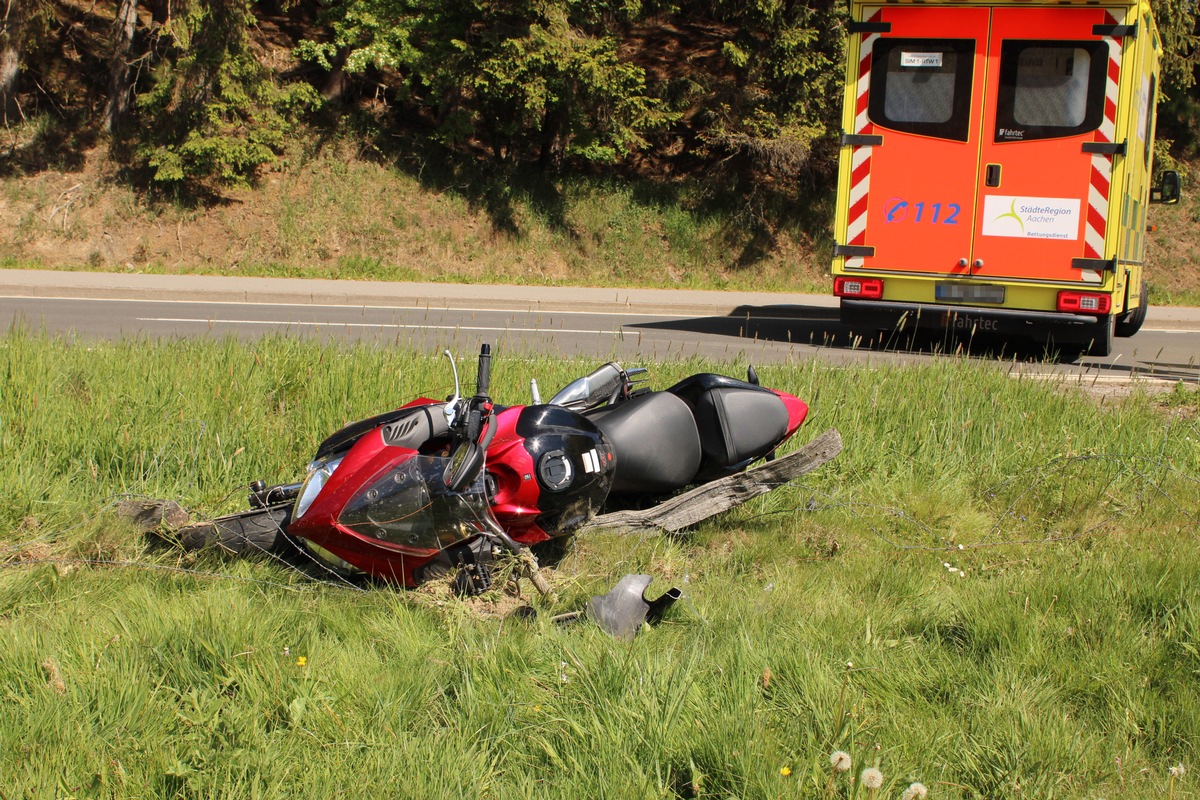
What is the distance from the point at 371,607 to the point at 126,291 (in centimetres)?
1356

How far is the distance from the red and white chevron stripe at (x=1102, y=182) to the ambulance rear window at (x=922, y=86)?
1209mm

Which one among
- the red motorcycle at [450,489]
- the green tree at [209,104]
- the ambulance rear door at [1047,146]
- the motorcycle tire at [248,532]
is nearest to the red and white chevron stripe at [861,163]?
the ambulance rear door at [1047,146]

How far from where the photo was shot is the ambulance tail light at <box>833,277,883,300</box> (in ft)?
35.7

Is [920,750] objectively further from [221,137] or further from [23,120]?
[23,120]

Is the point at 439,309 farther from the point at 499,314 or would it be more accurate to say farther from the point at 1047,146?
the point at 1047,146

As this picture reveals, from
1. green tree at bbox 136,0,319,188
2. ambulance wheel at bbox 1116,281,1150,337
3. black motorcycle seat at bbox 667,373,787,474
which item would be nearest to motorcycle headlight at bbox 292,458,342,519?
black motorcycle seat at bbox 667,373,787,474

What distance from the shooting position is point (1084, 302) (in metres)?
10.2

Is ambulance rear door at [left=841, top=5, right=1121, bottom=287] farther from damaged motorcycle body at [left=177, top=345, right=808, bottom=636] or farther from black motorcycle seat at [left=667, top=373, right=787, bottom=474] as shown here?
damaged motorcycle body at [left=177, top=345, right=808, bottom=636]

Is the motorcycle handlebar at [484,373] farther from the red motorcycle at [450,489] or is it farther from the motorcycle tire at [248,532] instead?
the motorcycle tire at [248,532]

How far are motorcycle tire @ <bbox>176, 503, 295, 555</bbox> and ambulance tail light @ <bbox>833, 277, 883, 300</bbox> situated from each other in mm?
7813

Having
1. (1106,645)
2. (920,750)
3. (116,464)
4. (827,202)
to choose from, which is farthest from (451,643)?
(827,202)

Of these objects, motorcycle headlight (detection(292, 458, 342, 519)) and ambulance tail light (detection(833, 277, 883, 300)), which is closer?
motorcycle headlight (detection(292, 458, 342, 519))

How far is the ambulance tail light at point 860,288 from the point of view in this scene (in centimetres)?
1087

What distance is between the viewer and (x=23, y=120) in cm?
2195
